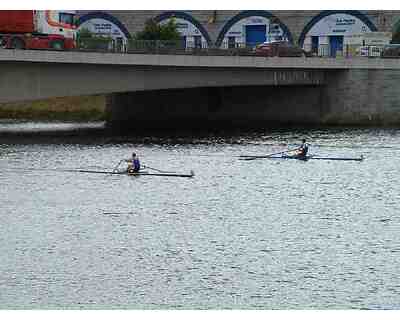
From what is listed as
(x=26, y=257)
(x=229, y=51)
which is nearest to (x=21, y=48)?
(x=229, y=51)

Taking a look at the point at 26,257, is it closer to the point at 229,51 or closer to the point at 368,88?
the point at 229,51

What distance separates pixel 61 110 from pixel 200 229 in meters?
53.0

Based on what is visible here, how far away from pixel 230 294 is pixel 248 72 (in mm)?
43617

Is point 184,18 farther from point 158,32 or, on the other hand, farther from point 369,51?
point 369,51

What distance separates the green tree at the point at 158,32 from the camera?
99950mm

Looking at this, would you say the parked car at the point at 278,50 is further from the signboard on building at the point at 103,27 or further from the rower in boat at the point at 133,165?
the signboard on building at the point at 103,27

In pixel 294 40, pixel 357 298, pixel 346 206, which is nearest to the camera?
pixel 357 298

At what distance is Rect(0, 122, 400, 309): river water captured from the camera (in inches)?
1404

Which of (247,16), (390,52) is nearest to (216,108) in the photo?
(390,52)

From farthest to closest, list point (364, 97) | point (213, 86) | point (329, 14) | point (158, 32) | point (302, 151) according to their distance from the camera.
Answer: point (329, 14)
point (158, 32)
point (364, 97)
point (213, 86)
point (302, 151)

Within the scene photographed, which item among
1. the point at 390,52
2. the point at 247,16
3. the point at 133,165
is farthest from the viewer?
the point at 247,16

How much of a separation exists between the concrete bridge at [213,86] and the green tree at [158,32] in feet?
35.8

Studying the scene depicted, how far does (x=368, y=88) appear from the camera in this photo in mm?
81375

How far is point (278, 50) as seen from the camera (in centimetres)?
8056
